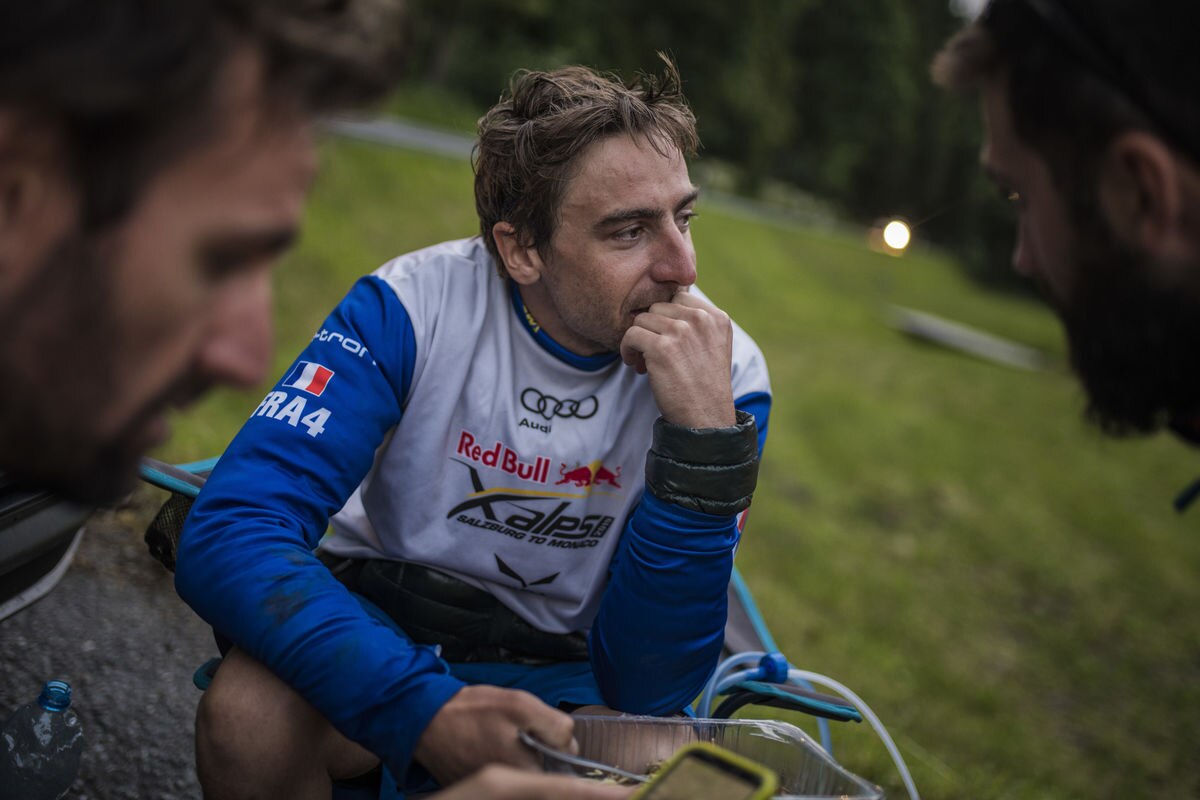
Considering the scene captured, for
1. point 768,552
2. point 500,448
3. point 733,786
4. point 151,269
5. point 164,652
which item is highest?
point 151,269

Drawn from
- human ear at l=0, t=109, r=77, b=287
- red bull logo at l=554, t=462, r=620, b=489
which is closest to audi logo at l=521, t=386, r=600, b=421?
red bull logo at l=554, t=462, r=620, b=489

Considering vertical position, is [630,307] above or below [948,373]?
above

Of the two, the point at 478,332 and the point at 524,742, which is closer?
the point at 524,742

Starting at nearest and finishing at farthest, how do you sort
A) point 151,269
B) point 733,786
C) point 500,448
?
point 151,269
point 733,786
point 500,448

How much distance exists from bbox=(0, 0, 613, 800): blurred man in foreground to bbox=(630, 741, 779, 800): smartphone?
13 cm

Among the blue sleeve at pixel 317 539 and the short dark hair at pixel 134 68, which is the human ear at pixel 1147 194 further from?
the blue sleeve at pixel 317 539

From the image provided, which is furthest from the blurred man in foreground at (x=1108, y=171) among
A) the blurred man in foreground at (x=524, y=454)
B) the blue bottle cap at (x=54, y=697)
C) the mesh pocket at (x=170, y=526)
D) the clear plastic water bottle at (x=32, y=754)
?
the clear plastic water bottle at (x=32, y=754)

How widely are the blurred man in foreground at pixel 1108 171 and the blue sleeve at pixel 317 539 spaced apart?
4.30 ft

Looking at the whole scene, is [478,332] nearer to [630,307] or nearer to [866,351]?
[630,307]

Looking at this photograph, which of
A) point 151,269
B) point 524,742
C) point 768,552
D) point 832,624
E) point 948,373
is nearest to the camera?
point 151,269

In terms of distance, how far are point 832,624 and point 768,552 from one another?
41.3 inches

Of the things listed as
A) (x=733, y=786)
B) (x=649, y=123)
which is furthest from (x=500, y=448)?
(x=733, y=786)

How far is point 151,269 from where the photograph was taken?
1.18 metres

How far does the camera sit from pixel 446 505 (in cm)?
241
